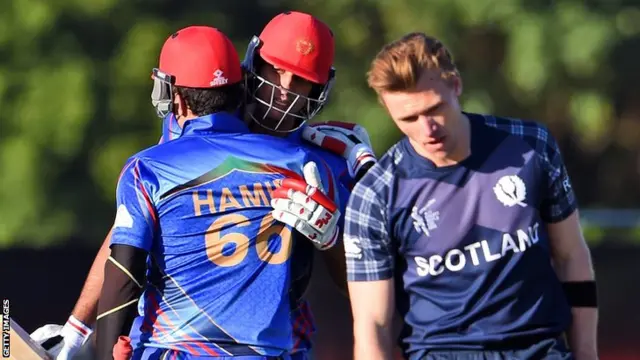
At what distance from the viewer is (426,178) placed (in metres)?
3.74

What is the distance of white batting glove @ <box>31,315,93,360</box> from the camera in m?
4.30

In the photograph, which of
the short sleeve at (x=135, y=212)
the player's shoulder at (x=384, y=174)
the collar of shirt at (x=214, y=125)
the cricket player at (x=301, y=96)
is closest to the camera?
the player's shoulder at (x=384, y=174)

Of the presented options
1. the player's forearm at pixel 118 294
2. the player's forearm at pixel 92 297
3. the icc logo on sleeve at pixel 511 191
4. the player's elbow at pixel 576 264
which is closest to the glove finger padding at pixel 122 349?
the player's forearm at pixel 118 294

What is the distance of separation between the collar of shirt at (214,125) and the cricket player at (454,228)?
0.58 meters

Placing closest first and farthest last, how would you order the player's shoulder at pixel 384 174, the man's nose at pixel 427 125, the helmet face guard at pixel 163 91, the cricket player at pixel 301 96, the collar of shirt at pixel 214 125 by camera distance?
the man's nose at pixel 427 125, the player's shoulder at pixel 384 174, the collar of shirt at pixel 214 125, the helmet face guard at pixel 163 91, the cricket player at pixel 301 96

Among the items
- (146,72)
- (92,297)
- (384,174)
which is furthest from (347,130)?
(146,72)

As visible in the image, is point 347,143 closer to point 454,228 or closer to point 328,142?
point 328,142

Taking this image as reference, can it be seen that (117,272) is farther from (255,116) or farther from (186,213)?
(255,116)

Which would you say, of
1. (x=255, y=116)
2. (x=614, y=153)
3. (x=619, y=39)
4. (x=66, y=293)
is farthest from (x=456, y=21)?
(x=255, y=116)

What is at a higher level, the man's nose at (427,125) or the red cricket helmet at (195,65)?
the red cricket helmet at (195,65)

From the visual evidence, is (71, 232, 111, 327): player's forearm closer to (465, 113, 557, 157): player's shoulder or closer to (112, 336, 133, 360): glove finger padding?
(112, 336, 133, 360): glove finger padding

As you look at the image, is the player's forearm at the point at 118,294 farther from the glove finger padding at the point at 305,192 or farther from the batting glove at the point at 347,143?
the batting glove at the point at 347,143

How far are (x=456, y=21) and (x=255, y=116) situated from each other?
10.2 meters

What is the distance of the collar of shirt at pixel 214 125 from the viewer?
4.14 meters
